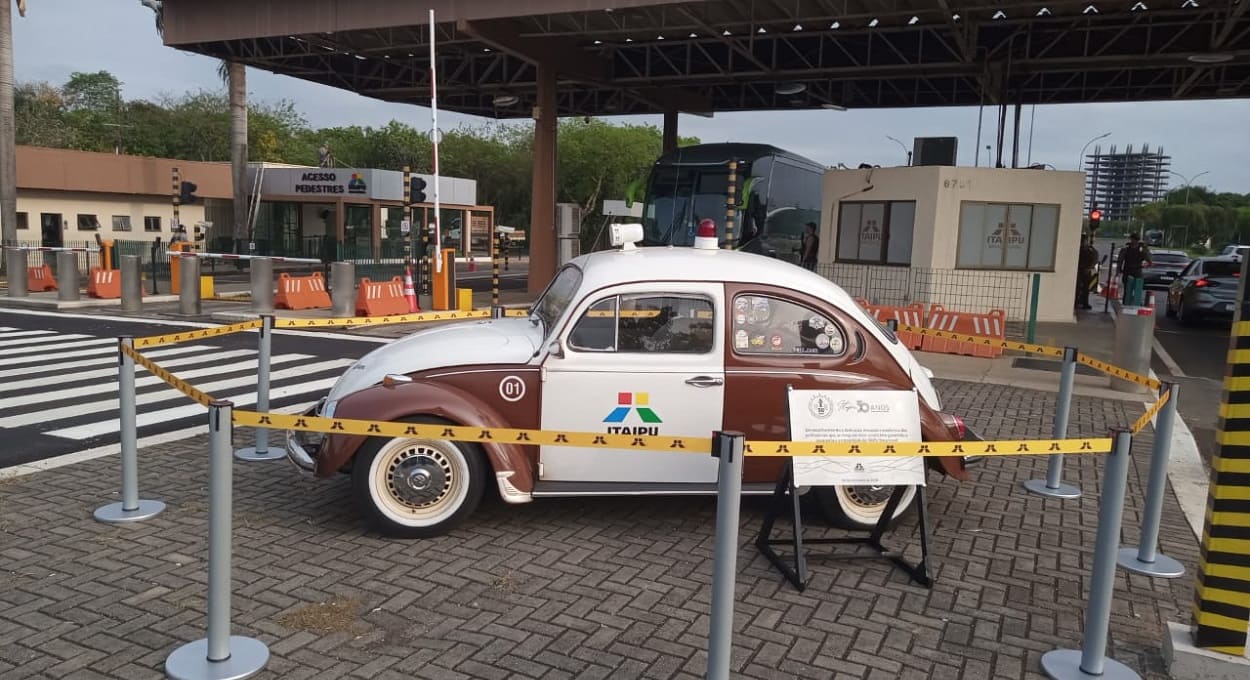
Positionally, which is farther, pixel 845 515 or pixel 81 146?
pixel 81 146

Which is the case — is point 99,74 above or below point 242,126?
above

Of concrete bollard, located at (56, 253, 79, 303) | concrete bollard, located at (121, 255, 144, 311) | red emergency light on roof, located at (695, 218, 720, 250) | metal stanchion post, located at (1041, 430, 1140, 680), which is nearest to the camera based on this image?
metal stanchion post, located at (1041, 430, 1140, 680)

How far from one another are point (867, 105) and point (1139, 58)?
1121 centimetres

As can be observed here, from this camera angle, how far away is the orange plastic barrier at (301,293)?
17922 mm

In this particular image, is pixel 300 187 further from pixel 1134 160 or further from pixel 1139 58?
pixel 1134 160

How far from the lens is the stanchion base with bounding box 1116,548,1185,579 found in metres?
5.12

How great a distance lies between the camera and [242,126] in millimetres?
31531

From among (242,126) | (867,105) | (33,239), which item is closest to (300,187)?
(242,126)

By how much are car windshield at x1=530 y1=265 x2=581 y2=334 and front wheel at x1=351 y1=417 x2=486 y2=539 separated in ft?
3.24

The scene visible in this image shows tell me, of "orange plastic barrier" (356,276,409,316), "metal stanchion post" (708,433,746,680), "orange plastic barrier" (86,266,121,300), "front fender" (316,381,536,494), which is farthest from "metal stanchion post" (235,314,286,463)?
"orange plastic barrier" (86,266,121,300)

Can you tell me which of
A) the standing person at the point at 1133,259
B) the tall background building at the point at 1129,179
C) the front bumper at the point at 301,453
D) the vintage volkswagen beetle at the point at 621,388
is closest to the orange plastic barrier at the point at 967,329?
the standing person at the point at 1133,259

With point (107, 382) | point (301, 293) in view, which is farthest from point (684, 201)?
point (107, 382)

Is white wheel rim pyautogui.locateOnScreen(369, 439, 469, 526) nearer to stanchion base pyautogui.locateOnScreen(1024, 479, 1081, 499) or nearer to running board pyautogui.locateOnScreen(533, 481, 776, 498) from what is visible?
running board pyautogui.locateOnScreen(533, 481, 776, 498)

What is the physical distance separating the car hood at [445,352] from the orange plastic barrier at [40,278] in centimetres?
1875
